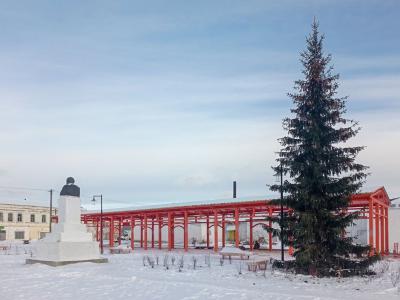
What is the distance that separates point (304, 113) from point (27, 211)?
6676 centimetres

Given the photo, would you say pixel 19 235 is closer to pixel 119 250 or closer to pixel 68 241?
pixel 119 250

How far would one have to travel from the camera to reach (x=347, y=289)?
15.7 m

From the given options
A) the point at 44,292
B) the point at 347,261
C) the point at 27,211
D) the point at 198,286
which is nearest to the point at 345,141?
the point at 347,261

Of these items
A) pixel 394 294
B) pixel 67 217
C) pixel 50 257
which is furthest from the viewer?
pixel 67 217

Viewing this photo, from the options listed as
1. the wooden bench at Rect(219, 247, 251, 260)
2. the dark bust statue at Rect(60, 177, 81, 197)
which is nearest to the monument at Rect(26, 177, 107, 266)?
the dark bust statue at Rect(60, 177, 81, 197)

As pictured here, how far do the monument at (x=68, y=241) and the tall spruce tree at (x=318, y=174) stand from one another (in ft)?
38.0

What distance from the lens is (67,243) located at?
2545 centimetres

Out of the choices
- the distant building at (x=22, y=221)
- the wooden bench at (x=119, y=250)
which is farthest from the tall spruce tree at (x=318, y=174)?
the distant building at (x=22, y=221)

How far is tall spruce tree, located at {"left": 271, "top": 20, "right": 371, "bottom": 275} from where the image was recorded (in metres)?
19.4

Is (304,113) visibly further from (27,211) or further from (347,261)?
(27,211)

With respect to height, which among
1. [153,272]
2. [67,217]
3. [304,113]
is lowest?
[153,272]

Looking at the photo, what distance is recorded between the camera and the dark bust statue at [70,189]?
2761cm

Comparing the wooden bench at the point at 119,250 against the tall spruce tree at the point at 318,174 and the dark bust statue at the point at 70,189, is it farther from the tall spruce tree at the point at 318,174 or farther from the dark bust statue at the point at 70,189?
the tall spruce tree at the point at 318,174

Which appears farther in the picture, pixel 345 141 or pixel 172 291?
pixel 345 141
